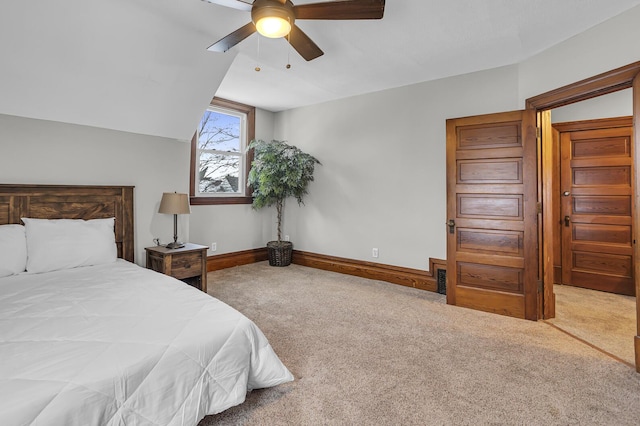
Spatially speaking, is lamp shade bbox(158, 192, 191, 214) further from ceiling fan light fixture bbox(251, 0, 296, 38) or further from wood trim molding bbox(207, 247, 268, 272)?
ceiling fan light fixture bbox(251, 0, 296, 38)

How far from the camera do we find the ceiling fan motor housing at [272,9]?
1.88m

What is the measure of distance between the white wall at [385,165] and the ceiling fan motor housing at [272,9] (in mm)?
2565

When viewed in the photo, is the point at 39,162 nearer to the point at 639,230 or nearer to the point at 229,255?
the point at 229,255

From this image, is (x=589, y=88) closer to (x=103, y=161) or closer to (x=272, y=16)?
(x=272, y=16)

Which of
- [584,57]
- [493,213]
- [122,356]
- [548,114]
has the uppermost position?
[584,57]

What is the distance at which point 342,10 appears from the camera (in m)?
1.92

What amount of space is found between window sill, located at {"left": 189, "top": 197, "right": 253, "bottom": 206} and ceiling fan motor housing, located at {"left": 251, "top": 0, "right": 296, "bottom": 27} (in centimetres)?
318

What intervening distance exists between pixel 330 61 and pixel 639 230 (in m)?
2.97

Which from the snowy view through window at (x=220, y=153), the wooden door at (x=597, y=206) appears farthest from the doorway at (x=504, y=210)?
the snowy view through window at (x=220, y=153)

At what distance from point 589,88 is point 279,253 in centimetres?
410

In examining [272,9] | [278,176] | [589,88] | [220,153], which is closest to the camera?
[272,9]

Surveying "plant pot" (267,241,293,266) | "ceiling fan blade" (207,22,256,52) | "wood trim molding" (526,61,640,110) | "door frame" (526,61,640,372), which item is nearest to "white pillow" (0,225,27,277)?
"ceiling fan blade" (207,22,256,52)

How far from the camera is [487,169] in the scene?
10.8 feet

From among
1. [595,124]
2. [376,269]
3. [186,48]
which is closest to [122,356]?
[186,48]
